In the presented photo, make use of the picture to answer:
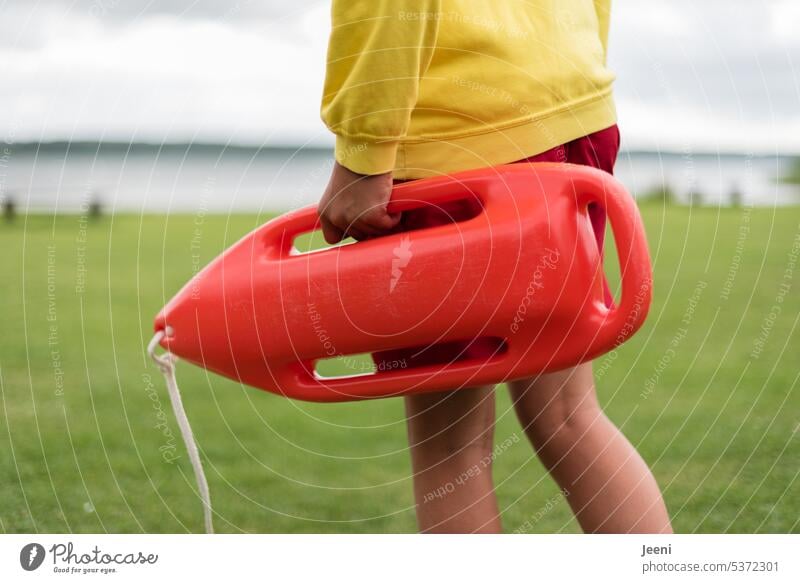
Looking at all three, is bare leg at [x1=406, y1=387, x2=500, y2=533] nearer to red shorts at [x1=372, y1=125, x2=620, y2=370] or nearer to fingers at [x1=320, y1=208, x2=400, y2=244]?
red shorts at [x1=372, y1=125, x2=620, y2=370]

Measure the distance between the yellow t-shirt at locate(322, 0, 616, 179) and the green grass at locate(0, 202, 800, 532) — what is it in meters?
0.71

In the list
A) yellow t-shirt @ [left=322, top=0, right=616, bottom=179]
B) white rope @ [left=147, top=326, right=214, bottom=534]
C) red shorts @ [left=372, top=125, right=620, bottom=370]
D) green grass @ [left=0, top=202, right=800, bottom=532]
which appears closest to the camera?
yellow t-shirt @ [left=322, top=0, right=616, bottom=179]

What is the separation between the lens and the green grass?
5.20 feet

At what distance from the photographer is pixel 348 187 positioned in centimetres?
99

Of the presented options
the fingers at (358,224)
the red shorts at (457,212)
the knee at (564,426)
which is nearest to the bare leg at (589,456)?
the knee at (564,426)

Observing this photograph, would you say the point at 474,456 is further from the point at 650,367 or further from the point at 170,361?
the point at 650,367

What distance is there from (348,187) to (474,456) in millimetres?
322

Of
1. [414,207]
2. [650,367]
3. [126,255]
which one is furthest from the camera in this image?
[126,255]

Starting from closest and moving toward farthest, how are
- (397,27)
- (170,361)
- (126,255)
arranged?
(397,27) < (170,361) < (126,255)

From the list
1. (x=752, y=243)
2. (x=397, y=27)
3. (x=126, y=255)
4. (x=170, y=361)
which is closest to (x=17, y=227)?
(x=126, y=255)

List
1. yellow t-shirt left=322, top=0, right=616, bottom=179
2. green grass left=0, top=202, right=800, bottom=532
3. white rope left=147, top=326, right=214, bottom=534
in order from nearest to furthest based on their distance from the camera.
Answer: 1. yellow t-shirt left=322, top=0, right=616, bottom=179
2. white rope left=147, top=326, right=214, bottom=534
3. green grass left=0, top=202, right=800, bottom=532

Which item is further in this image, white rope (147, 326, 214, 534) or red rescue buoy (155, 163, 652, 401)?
white rope (147, 326, 214, 534)

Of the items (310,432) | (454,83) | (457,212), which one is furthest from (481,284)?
(310,432)

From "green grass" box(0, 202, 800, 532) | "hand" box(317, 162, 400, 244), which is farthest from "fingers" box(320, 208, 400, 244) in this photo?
"green grass" box(0, 202, 800, 532)
